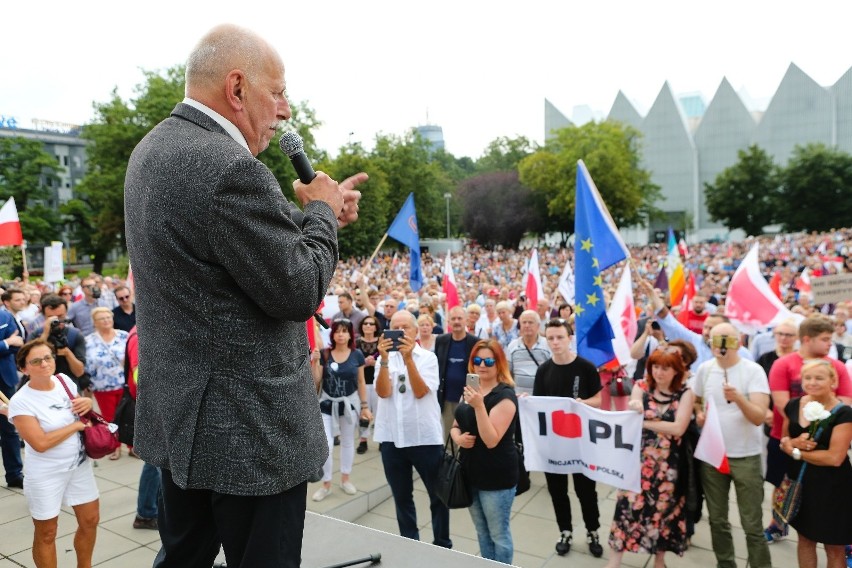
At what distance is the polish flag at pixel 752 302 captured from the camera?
313 inches

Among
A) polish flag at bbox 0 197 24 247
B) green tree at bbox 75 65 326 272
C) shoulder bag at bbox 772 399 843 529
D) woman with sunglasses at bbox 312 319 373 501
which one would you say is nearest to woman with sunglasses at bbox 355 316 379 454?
woman with sunglasses at bbox 312 319 373 501

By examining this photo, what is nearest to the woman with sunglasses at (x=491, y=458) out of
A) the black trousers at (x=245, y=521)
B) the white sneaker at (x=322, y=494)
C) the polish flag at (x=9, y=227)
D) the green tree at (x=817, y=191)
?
the white sneaker at (x=322, y=494)

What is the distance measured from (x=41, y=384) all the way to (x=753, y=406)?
219 inches

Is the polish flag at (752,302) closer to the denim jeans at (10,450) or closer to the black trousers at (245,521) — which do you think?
the black trousers at (245,521)

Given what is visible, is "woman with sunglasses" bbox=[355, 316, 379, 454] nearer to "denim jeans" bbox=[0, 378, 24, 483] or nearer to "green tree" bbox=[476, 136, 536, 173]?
"denim jeans" bbox=[0, 378, 24, 483]

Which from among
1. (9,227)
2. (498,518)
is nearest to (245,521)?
(498,518)

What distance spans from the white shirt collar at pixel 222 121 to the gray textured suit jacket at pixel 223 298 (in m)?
0.02

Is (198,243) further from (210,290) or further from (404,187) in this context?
(404,187)

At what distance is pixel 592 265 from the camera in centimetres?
652

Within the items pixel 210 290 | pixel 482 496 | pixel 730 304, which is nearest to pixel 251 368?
pixel 210 290

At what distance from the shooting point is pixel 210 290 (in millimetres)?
1368

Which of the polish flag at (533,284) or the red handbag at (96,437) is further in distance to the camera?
the polish flag at (533,284)

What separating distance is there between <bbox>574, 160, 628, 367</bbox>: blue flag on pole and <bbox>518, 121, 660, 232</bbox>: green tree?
5049 cm

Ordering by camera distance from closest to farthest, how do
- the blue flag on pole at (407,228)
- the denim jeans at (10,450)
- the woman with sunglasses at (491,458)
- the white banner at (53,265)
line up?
the woman with sunglasses at (491,458) → the denim jeans at (10,450) → the blue flag on pole at (407,228) → the white banner at (53,265)
